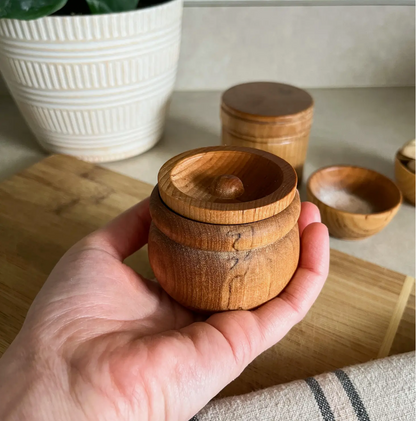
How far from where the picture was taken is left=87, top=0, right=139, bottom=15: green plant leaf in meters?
0.55

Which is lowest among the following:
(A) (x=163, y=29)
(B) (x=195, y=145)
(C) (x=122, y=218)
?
(B) (x=195, y=145)

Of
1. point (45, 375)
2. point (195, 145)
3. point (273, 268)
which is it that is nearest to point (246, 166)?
point (273, 268)

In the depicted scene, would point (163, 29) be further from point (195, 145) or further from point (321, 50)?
point (321, 50)

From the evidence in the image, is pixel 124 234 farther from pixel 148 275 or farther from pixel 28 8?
pixel 28 8

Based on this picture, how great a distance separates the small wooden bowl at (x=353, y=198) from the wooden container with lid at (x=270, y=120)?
0.06m

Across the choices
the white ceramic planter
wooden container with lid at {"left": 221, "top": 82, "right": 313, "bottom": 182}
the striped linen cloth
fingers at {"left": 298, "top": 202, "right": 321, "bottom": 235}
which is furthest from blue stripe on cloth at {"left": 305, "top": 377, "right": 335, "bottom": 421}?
the white ceramic planter

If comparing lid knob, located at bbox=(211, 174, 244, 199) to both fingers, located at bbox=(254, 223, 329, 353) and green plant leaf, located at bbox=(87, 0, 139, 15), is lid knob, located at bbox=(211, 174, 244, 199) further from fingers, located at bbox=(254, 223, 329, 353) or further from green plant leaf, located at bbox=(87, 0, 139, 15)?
green plant leaf, located at bbox=(87, 0, 139, 15)

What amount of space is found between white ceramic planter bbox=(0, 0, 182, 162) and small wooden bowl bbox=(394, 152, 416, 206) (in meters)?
0.37

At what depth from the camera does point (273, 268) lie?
34 cm

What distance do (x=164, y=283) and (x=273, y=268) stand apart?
9cm

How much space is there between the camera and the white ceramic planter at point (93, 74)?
0.54m

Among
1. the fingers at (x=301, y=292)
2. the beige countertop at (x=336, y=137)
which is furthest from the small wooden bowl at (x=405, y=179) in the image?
the fingers at (x=301, y=292)

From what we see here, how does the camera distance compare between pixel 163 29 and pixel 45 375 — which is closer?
pixel 45 375

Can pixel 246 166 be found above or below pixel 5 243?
above
